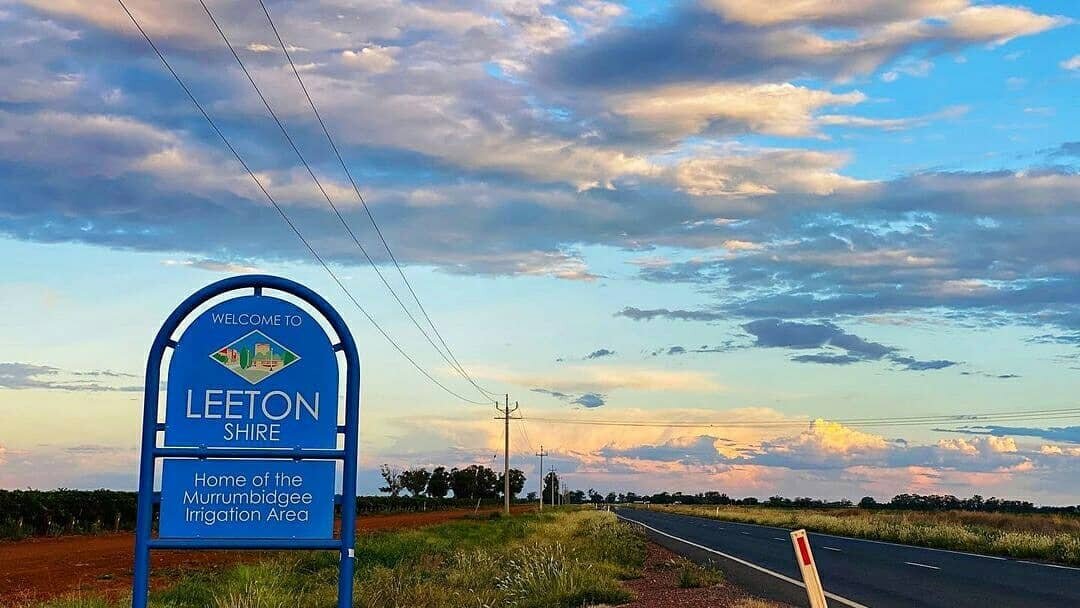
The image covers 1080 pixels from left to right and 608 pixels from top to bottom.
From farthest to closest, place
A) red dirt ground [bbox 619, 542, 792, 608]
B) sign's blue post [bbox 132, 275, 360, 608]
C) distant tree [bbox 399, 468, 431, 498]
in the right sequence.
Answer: distant tree [bbox 399, 468, 431, 498] < red dirt ground [bbox 619, 542, 792, 608] < sign's blue post [bbox 132, 275, 360, 608]

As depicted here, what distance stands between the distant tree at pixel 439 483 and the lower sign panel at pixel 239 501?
15853cm

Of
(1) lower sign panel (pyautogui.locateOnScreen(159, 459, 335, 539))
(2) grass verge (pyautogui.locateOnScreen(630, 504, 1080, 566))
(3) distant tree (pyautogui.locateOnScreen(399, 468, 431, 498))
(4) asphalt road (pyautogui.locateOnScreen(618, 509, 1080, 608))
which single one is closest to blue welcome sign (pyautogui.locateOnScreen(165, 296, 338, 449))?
(1) lower sign panel (pyautogui.locateOnScreen(159, 459, 335, 539))

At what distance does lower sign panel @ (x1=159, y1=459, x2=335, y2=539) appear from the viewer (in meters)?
7.67

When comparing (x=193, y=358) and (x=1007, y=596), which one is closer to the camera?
(x=193, y=358)

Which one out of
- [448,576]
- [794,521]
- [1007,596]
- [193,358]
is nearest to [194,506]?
[193,358]

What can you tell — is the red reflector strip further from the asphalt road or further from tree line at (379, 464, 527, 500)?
tree line at (379, 464, 527, 500)

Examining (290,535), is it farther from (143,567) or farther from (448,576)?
(448,576)

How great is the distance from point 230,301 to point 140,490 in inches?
55.7

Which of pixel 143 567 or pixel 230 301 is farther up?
pixel 230 301

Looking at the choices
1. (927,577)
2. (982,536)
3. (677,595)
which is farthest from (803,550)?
(982,536)

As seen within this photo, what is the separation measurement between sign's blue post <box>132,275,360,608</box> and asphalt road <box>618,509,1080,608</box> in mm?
10842

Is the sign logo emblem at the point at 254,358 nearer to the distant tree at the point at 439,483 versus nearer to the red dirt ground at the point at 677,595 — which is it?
the red dirt ground at the point at 677,595

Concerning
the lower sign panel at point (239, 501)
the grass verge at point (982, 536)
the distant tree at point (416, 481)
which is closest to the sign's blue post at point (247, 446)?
the lower sign panel at point (239, 501)

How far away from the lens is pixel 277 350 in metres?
7.76
